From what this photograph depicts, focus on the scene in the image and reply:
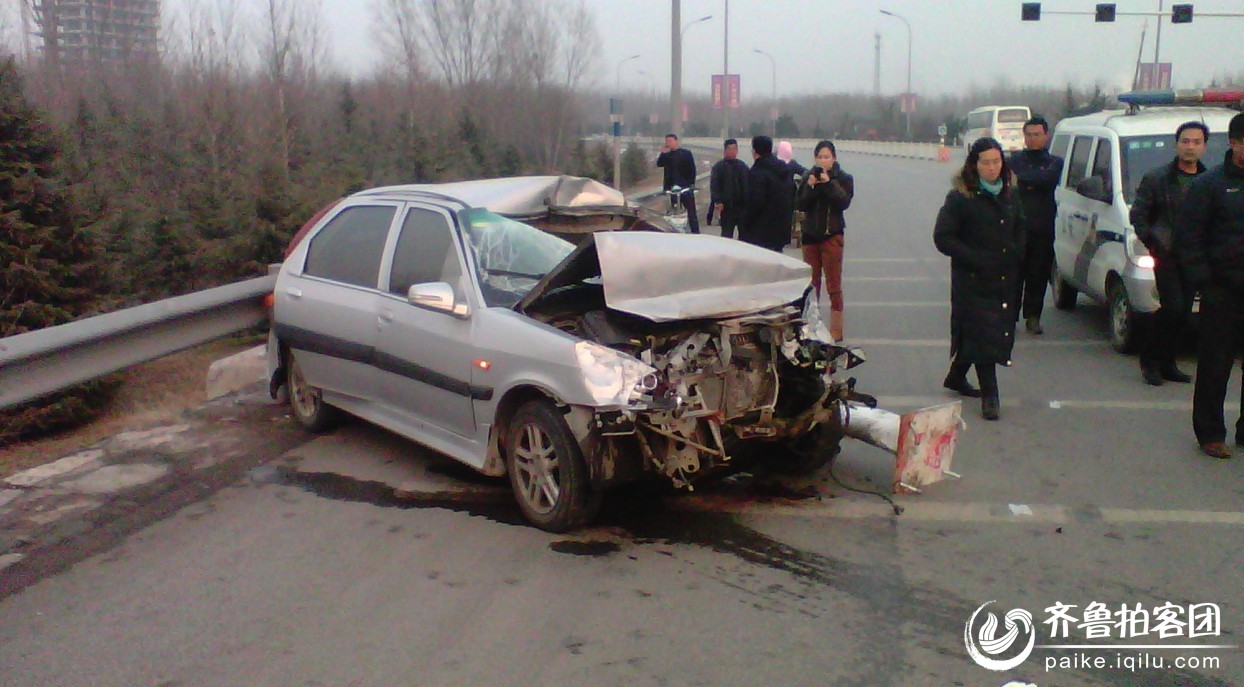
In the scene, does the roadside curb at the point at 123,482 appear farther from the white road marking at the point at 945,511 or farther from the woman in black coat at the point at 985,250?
the woman in black coat at the point at 985,250

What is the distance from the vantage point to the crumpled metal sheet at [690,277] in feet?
17.9

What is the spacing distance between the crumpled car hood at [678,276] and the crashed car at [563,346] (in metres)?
0.01

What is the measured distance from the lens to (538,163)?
40.6 meters

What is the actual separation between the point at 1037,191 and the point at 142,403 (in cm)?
931

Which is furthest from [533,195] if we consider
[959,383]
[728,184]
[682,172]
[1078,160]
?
[682,172]

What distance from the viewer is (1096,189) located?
9695 millimetres

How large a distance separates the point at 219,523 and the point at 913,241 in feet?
53.0

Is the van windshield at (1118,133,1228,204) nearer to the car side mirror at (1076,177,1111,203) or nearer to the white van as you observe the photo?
the white van

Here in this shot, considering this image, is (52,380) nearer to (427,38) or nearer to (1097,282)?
(1097,282)

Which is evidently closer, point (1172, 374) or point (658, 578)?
point (658, 578)

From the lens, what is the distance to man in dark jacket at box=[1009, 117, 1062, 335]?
9836 millimetres

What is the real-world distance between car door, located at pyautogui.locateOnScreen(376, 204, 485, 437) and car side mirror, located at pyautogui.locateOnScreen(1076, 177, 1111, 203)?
6.12m

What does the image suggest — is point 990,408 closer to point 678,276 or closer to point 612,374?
point 678,276

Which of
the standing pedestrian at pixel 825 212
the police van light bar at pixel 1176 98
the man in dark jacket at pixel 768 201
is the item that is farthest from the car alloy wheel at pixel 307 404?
the police van light bar at pixel 1176 98
